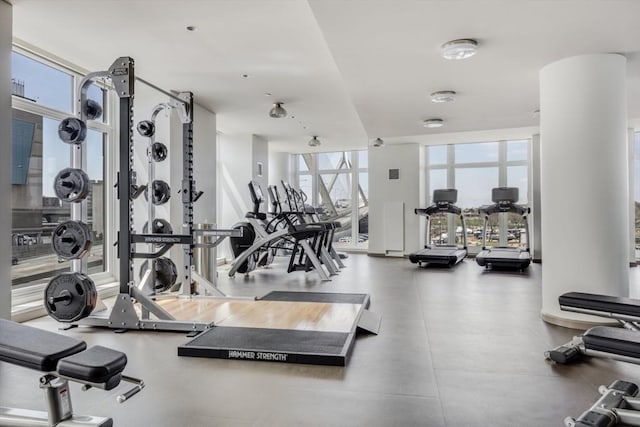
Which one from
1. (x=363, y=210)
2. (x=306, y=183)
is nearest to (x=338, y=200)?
(x=363, y=210)

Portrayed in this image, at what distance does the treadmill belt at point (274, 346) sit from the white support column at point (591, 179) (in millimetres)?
2314

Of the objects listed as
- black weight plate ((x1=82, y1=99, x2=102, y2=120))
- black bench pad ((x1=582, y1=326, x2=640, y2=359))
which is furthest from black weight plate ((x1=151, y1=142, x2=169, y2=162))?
black bench pad ((x1=582, y1=326, x2=640, y2=359))

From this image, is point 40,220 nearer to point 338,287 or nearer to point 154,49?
point 154,49

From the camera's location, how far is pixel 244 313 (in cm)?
427

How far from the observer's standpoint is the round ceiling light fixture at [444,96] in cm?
507

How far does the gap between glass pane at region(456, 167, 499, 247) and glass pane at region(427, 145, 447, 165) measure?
47 centimetres

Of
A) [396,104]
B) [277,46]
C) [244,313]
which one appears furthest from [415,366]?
[396,104]

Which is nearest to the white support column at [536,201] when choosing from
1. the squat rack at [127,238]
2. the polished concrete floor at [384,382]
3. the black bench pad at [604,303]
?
the polished concrete floor at [384,382]

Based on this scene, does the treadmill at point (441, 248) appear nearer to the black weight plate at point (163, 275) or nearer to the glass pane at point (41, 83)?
the black weight plate at point (163, 275)

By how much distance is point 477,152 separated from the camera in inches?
418

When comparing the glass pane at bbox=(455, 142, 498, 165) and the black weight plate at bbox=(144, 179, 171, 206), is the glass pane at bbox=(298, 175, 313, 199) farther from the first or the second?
the black weight plate at bbox=(144, 179, 171, 206)

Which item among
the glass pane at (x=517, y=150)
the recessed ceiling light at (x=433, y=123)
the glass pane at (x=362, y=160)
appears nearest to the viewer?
the recessed ceiling light at (x=433, y=123)

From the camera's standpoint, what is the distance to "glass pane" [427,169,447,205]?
10.9m

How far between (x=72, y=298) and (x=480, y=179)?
9.59 meters
